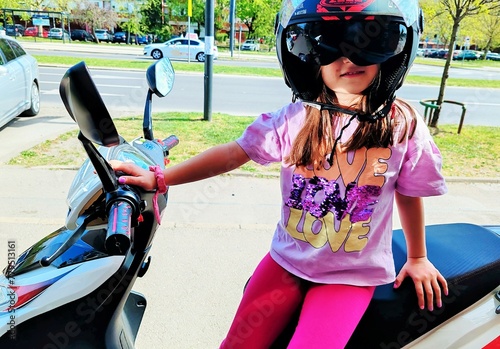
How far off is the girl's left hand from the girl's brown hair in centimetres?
42

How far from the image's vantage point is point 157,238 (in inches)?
141

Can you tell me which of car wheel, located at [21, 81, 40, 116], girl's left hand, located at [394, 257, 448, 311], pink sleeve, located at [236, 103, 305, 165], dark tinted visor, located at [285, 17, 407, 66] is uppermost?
dark tinted visor, located at [285, 17, 407, 66]

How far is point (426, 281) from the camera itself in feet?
4.54

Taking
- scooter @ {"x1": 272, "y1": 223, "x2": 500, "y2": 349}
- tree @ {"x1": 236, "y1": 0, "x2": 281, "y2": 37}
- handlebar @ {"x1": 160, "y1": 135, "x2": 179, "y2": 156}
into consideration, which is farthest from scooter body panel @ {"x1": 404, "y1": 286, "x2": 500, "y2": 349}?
tree @ {"x1": 236, "y1": 0, "x2": 281, "y2": 37}

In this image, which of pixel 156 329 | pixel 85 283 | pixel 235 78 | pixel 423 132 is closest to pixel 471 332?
Answer: pixel 423 132

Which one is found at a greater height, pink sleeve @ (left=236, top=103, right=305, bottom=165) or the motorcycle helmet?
the motorcycle helmet

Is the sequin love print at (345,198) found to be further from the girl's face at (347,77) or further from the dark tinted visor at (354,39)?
the dark tinted visor at (354,39)

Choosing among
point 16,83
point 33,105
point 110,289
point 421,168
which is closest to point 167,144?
point 110,289

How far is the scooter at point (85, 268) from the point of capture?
1220mm

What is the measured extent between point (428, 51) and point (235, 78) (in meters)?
39.6

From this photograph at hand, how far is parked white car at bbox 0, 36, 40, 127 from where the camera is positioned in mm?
6791

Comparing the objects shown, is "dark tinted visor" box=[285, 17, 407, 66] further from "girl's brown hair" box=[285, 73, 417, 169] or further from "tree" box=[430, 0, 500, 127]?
"tree" box=[430, 0, 500, 127]

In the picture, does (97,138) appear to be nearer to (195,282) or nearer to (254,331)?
(254,331)

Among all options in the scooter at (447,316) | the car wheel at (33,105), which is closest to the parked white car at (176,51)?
the car wheel at (33,105)
